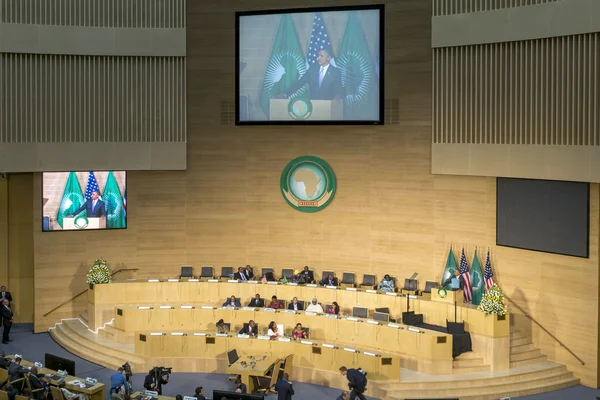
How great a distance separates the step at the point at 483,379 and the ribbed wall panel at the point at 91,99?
9.94 m

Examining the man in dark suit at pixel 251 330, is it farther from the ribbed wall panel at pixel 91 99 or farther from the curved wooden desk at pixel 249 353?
the ribbed wall panel at pixel 91 99

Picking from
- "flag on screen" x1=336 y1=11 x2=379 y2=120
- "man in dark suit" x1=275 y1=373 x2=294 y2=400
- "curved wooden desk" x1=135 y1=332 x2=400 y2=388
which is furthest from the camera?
"flag on screen" x1=336 y1=11 x2=379 y2=120

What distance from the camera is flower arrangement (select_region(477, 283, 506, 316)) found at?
20.2 m

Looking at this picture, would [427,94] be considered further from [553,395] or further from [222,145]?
[553,395]

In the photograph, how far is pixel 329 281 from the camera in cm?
2388

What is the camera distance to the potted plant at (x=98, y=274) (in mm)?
23469

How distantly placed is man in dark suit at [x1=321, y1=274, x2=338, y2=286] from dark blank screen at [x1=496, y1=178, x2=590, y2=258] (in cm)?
455

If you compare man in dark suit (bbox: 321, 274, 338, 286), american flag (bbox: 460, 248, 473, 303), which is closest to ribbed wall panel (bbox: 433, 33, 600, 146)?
american flag (bbox: 460, 248, 473, 303)

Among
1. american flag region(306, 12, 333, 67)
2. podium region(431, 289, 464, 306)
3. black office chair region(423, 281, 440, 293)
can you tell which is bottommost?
podium region(431, 289, 464, 306)

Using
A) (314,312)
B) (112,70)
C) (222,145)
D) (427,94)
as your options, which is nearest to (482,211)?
(427,94)

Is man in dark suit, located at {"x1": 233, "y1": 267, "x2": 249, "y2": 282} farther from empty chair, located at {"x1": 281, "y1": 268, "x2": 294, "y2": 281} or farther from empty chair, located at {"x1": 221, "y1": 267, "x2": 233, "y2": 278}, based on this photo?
empty chair, located at {"x1": 281, "y1": 268, "x2": 294, "y2": 281}

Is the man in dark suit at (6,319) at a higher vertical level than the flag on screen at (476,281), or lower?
lower

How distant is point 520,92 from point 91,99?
38.2 feet

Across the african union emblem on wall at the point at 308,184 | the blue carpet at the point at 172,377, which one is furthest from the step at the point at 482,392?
the african union emblem on wall at the point at 308,184
